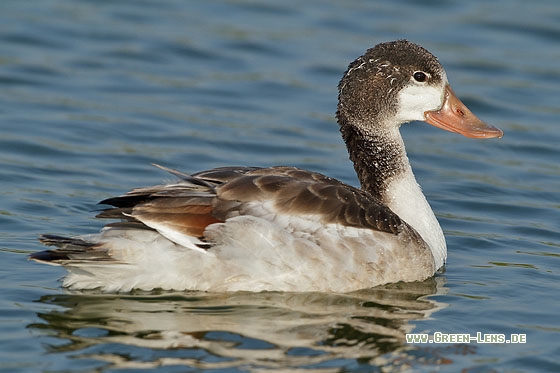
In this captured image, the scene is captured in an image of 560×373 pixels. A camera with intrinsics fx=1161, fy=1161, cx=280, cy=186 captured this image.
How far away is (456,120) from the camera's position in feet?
36.9

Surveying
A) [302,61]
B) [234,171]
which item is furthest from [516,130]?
[234,171]

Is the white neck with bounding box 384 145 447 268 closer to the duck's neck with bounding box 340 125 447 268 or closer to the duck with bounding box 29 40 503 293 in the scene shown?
the duck's neck with bounding box 340 125 447 268

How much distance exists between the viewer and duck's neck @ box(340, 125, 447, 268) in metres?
10.7

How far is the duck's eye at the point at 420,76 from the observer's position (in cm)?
1079

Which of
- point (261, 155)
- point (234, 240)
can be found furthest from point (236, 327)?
point (261, 155)

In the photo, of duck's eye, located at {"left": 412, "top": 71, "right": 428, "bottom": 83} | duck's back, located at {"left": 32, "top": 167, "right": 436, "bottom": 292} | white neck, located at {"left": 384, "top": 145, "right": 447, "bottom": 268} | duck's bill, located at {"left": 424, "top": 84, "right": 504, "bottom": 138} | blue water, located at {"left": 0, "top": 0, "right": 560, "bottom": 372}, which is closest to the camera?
blue water, located at {"left": 0, "top": 0, "right": 560, "bottom": 372}

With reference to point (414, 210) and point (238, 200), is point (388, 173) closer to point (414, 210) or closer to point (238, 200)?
point (414, 210)

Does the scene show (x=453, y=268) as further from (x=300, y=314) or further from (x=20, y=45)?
(x=20, y=45)

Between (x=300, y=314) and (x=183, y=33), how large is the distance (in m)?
10.3

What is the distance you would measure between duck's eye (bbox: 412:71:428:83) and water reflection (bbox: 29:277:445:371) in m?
2.06

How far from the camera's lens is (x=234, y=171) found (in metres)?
9.77

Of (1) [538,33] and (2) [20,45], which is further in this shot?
(1) [538,33]

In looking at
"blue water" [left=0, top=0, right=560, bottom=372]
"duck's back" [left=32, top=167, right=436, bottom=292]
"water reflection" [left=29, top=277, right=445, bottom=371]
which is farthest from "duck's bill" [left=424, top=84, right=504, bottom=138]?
"water reflection" [left=29, top=277, right=445, bottom=371]

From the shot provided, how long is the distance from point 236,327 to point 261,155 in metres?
5.85
